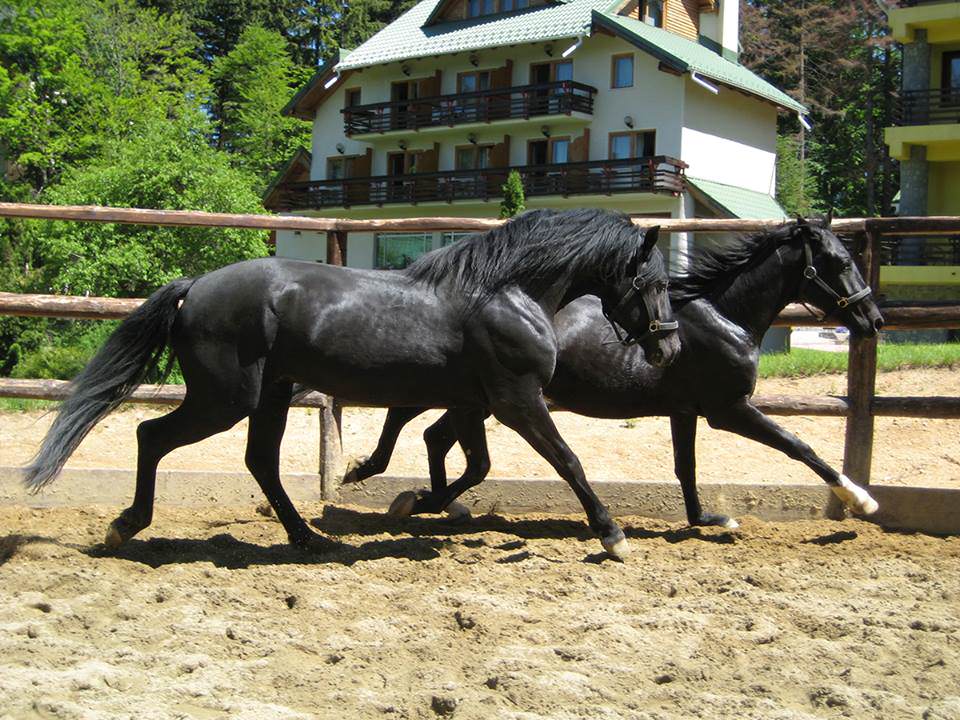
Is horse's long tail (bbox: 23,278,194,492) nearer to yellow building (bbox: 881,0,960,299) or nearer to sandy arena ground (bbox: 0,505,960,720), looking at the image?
sandy arena ground (bbox: 0,505,960,720)

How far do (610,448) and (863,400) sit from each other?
3.38m

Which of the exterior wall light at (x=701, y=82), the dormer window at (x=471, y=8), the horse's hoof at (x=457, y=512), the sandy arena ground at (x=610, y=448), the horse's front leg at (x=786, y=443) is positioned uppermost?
the dormer window at (x=471, y=8)

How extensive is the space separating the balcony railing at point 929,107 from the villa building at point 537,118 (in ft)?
15.9

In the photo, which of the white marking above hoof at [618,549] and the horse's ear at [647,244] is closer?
the white marking above hoof at [618,549]

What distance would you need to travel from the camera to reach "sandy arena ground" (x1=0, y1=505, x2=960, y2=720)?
3.29 m

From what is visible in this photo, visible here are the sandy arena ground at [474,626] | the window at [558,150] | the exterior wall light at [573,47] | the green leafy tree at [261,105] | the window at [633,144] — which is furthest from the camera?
the green leafy tree at [261,105]

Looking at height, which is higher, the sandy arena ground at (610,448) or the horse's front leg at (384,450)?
the horse's front leg at (384,450)

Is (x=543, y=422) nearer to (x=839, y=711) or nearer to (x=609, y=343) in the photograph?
(x=609, y=343)

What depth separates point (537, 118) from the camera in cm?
3108

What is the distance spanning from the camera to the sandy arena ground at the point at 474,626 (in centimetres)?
329

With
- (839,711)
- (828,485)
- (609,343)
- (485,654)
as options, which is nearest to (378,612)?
(485,654)

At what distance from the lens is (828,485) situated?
→ 6105 millimetres

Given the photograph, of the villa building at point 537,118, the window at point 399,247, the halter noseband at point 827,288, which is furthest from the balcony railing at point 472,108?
the halter noseband at point 827,288

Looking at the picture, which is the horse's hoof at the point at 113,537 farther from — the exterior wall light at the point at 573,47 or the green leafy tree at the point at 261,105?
the green leafy tree at the point at 261,105
